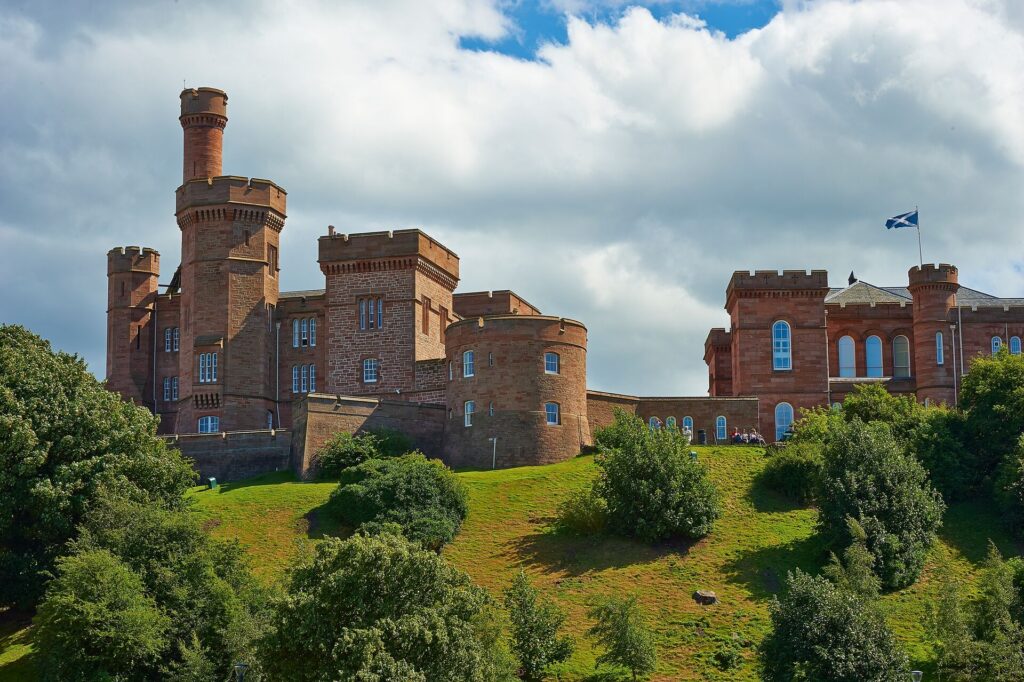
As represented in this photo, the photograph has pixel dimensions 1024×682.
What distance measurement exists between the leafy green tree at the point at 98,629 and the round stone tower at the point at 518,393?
24.8m

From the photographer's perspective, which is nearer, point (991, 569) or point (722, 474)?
point (991, 569)

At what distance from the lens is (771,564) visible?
6156cm

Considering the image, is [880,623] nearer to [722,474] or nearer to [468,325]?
[722,474]

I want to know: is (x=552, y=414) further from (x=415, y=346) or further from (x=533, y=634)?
(x=533, y=634)

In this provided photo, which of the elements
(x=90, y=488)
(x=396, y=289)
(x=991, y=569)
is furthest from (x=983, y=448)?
(x=90, y=488)

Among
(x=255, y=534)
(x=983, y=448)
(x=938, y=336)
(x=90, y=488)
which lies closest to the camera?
(x=90, y=488)

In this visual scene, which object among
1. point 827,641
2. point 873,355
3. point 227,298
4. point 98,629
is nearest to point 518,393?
point 227,298

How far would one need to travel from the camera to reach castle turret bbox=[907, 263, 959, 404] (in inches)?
3214

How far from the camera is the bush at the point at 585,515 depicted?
65125 millimetres

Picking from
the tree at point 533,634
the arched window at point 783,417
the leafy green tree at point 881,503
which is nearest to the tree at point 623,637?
the tree at point 533,634

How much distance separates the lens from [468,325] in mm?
76250

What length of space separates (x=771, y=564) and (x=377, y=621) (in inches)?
831

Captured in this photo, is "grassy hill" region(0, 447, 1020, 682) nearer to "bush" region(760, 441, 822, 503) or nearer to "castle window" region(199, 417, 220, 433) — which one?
"bush" region(760, 441, 822, 503)

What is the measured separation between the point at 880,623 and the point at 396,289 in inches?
→ 1500
